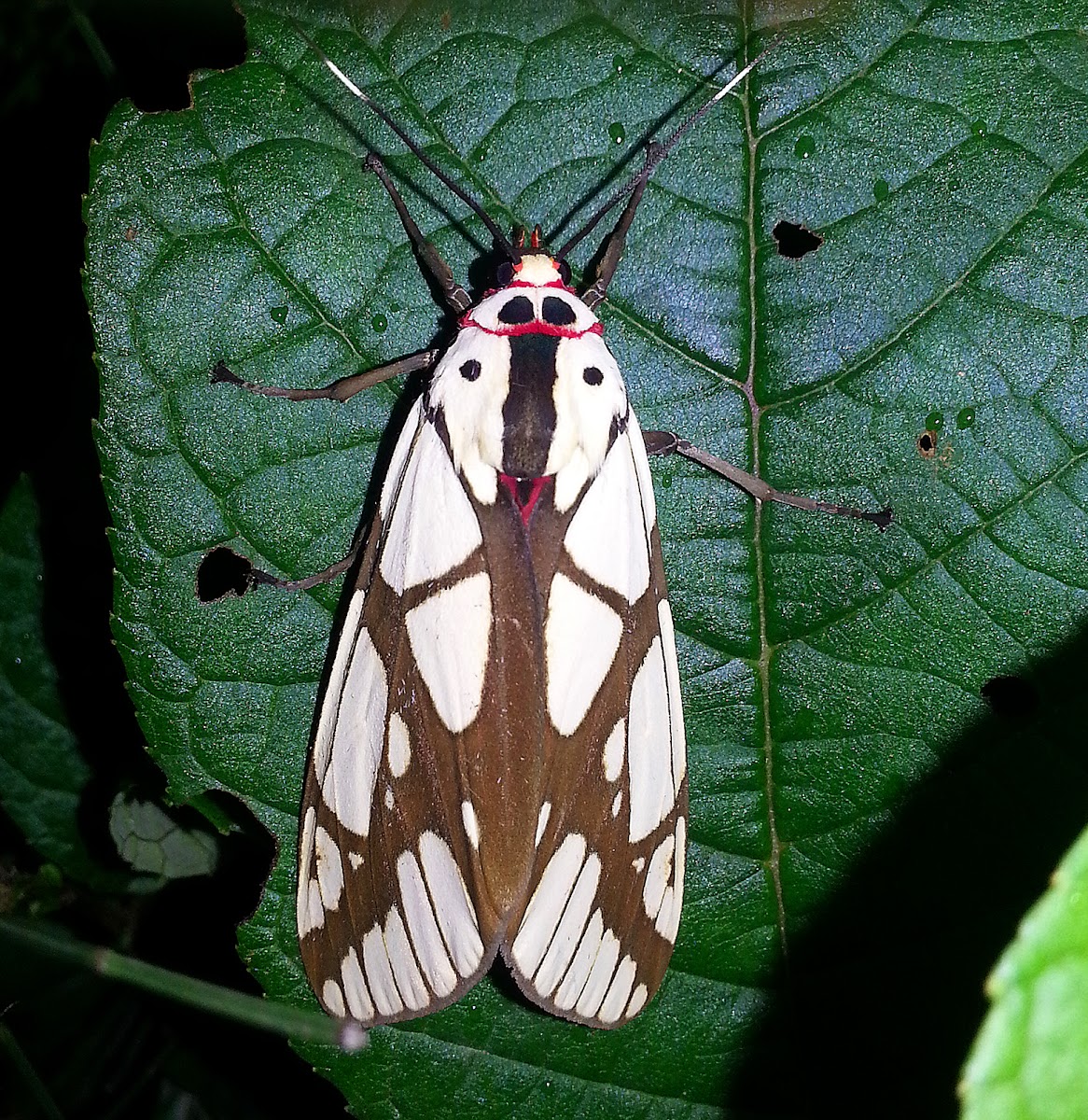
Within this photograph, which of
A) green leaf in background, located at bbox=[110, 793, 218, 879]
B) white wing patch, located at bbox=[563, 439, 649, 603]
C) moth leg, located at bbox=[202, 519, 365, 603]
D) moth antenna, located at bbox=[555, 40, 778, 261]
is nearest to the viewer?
moth antenna, located at bbox=[555, 40, 778, 261]

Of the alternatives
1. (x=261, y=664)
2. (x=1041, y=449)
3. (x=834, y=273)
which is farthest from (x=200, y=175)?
(x=1041, y=449)

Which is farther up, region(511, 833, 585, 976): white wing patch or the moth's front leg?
the moth's front leg

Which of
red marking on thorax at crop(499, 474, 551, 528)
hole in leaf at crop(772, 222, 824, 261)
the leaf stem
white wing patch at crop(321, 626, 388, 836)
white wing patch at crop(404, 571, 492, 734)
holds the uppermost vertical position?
hole in leaf at crop(772, 222, 824, 261)

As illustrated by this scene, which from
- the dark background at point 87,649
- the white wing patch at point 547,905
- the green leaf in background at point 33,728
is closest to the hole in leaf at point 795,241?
the white wing patch at point 547,905

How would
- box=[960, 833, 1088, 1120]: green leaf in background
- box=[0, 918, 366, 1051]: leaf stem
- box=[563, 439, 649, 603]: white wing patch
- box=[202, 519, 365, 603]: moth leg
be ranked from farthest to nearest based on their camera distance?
box=[202, 519, 365, 603]: moth leg → box=[563, 439, 649, 603]: white wing patch → box=[0, 918, 366, 1051]: leaf stem → box=[960, 833, 1088, 1120]: green leaf in background

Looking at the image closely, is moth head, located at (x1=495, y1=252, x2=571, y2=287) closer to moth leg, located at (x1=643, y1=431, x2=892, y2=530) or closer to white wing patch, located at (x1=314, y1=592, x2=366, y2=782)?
moth leg, located at (x1=643, y1=431, x2=892, y2=530)

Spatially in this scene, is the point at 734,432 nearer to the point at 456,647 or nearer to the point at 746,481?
the point at 746,481

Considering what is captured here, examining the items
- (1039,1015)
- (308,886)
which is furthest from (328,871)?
(1039,1015)

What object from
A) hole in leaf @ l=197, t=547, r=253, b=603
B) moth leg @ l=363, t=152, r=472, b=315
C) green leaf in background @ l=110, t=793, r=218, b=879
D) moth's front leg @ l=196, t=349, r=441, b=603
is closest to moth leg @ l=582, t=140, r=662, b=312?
moth leg @ l=363, t=152, r=472, b=315

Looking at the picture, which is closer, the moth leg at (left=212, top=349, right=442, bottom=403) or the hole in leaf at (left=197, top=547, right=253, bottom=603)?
the moth leg at (left=212, top=349, right=442, bottom=403)
